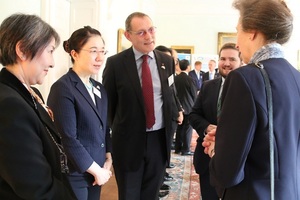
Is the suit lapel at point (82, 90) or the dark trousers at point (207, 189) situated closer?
the suit lapel at point (82, 90)

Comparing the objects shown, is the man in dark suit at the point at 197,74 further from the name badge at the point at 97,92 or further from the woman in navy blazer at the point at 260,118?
the woman in navy blazer at the point at 260,118

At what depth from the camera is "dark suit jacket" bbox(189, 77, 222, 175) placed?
2266 mm

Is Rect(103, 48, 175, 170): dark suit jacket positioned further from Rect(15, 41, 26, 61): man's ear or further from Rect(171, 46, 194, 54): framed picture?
Rect(171, 46, 194, 54): framed picture

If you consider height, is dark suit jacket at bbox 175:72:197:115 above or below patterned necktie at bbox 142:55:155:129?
below

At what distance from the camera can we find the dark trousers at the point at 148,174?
234 cm

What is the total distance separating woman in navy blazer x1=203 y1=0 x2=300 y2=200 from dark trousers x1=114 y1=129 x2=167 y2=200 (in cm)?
113

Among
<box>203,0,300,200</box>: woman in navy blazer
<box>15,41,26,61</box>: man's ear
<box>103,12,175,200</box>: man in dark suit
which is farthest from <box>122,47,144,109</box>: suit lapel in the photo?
<box>15,41,26,61</box>: man's ear

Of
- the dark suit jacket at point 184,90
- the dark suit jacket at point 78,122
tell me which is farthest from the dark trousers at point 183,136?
the dark suit jacket at point 78,122

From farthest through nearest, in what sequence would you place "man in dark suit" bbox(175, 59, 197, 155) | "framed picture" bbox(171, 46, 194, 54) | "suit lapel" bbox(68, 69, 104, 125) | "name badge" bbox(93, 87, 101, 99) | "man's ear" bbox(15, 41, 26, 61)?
"framed picture" bbox(171, 46, 194, 54) < "man in dark suit" bbox(175, 59, 197, 155) < "name badge" bbox(93, 87, 101, 99) < "suit lapel" bbox(68, 69, 104, 125) < "man's ear" bbox(15, 41, 26, 61)

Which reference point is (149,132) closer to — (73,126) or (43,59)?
(73,126)

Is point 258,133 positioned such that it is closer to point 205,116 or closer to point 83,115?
point 83,115

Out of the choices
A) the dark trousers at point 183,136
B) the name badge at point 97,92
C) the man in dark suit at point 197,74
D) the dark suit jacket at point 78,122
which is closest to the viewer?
the dark suit jacket at point 78,122

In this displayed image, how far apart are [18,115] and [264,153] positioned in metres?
0.91

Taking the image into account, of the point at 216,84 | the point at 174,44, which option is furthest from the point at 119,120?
the point at 174,44
